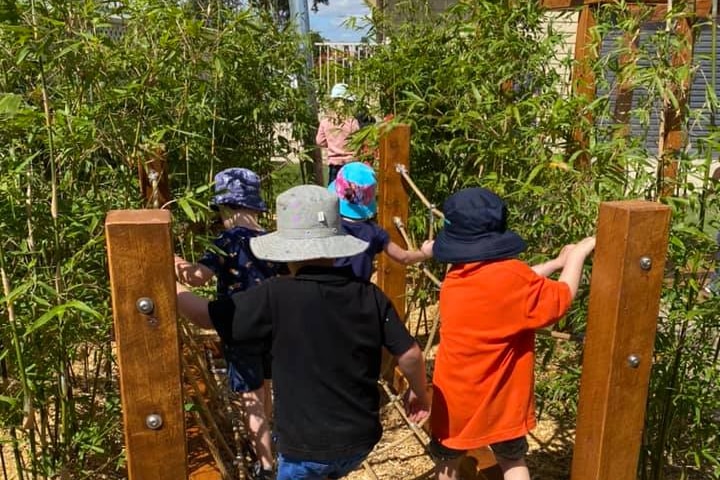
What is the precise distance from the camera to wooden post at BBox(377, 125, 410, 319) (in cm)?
318

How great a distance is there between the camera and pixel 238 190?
2.51m

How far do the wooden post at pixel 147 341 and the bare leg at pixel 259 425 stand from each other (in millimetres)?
1091

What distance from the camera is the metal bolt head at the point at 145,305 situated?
1366 mm

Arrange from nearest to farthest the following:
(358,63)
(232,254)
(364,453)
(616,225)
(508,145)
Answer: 1. (616,225)
2. (364,453)
3. (232,254)
4. (508,145)
5. (358,63)

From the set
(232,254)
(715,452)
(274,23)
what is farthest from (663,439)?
(274,23)

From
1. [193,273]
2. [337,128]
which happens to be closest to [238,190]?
[193,273]

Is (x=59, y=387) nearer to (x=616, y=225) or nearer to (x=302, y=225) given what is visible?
(x=302, y=225)

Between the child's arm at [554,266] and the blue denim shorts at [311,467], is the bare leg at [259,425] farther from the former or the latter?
the child's arm at [554,266]

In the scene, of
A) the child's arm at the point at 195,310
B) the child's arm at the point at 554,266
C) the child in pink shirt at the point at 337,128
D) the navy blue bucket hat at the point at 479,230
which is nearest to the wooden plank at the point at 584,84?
the child's arm at the point at 554,266

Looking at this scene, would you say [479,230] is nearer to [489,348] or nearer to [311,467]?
[489,348]

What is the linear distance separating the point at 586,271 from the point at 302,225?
3.69ft

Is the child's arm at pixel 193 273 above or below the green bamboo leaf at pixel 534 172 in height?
below

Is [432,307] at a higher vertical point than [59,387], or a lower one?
lower

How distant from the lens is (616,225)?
1.63 m
